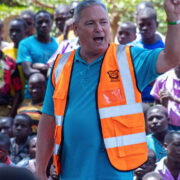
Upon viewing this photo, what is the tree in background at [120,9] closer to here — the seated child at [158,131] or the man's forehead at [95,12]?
the seated child at [158,131]

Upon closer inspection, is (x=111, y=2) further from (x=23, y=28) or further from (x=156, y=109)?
(x=156, y=109)

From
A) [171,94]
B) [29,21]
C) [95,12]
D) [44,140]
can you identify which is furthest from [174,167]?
[29,21]

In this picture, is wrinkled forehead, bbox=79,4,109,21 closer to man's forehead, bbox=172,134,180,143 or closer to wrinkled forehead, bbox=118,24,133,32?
man's forehead, bbox=172,134,180,143

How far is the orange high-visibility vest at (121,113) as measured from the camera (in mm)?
2812

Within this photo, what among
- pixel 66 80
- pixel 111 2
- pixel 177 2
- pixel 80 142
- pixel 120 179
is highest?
pixel 111 2

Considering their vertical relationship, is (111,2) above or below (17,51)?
above

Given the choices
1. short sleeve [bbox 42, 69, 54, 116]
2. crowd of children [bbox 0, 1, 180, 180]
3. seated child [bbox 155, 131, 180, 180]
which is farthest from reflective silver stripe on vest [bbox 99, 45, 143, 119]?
seated child [bbox 155, 131, 180, 180]

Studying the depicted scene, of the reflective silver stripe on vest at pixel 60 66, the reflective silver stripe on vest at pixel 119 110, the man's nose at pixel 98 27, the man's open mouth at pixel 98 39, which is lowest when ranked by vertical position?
the reflective silver stripe on vest at pixel 119 110

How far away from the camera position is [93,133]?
112 inches

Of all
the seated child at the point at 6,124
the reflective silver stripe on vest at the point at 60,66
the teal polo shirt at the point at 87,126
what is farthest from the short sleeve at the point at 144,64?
the seated child at the point at 6,124

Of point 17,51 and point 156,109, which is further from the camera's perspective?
point 17,51

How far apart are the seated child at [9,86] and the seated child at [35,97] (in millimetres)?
482

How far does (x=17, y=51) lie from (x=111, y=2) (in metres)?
4.41

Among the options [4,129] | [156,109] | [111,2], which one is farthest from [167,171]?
[111,2]
